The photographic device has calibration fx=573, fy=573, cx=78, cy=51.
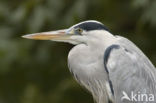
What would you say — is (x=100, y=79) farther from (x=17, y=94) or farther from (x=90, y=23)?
(x=17, y=94)

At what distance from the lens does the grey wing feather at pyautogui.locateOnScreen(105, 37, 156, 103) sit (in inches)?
100

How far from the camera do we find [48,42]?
425cm

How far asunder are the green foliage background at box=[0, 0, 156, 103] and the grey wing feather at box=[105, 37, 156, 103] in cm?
112

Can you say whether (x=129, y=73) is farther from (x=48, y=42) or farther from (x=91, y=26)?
(x=48, y=42)

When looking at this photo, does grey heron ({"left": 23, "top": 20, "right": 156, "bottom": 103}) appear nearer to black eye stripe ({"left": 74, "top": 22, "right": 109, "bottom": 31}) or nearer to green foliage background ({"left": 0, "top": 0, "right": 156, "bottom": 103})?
black eye stripe ({"left": 74, "top": 22, "right": 109, "bottom": 31})

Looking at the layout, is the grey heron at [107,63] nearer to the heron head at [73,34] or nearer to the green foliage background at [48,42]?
the heron head at [73,34]

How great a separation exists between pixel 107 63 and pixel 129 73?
0.11m

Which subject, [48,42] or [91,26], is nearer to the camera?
[91,26]

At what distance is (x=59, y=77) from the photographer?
4.51m

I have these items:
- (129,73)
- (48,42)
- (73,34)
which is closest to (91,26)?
(73,34)

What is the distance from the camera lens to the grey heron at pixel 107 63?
8.37 ft

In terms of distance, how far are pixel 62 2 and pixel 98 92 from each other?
1.49 metres

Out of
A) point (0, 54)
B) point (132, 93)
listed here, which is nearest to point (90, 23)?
point (132, 93)

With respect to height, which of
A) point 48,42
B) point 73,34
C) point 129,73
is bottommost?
point 48,42
